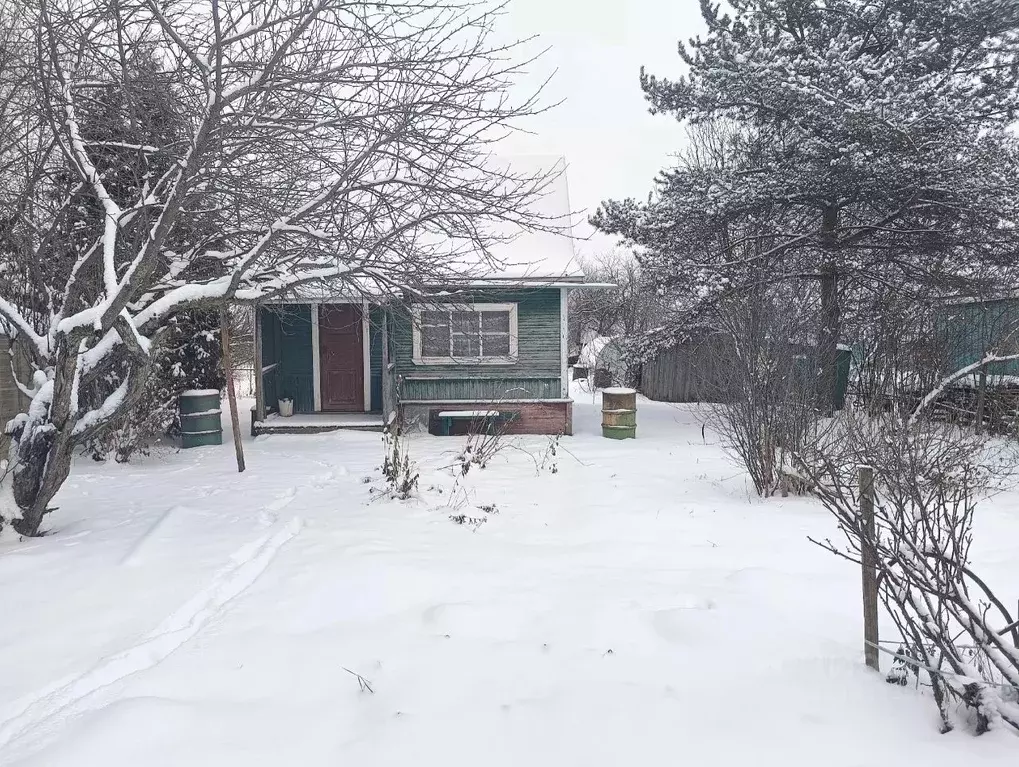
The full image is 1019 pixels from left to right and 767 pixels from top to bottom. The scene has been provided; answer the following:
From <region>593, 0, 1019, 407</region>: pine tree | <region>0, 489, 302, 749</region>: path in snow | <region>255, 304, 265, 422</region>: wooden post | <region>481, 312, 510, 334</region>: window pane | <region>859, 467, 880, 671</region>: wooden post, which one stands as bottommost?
<region>0, 489, 302, 749</region>: path in snow

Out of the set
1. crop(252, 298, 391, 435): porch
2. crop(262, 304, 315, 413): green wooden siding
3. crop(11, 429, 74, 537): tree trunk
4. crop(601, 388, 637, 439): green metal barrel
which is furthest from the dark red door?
crop(11, 429, 74, 537): tree trunk

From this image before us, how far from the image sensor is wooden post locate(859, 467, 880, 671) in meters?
2.91

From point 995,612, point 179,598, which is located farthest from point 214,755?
point 995,612

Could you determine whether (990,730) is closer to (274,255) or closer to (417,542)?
(417,542)

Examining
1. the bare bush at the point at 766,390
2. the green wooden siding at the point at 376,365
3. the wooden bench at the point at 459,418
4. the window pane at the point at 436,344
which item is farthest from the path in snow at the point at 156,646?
the green wooden siding at the point at 376,365

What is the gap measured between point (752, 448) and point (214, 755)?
5.97 metres

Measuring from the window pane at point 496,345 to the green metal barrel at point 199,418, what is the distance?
4.81 m

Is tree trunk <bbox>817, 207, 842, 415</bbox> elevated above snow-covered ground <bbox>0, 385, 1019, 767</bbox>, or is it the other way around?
tree trunk <bbox>817, 207, 842, 415</bbox>

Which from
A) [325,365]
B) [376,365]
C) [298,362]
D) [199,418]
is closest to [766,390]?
[376,365]

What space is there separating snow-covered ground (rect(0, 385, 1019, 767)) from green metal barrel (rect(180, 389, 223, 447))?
4.19m

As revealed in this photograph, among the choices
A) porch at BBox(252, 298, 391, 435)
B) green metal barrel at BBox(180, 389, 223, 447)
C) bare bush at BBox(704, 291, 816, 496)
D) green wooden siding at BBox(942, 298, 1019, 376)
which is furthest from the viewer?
porch at BBox(252, 298, 391, 435)

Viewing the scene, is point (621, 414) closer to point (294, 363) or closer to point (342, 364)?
point (342, 364)

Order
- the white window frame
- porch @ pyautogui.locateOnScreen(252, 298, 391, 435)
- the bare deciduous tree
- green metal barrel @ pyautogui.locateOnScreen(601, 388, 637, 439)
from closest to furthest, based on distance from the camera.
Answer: the bare deciduous tree
green metal barrel @ pyautogui.locateOnScreen(601, 388, 637, 439)
the white window frame
porch @ pyautogui.locateOnScreen(252, 298, 391, 435)

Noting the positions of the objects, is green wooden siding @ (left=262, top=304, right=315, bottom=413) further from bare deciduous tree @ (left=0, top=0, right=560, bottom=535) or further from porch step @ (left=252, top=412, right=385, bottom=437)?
bare deciduous tree @ (left=0, top=0, right=560, bottom=535)
